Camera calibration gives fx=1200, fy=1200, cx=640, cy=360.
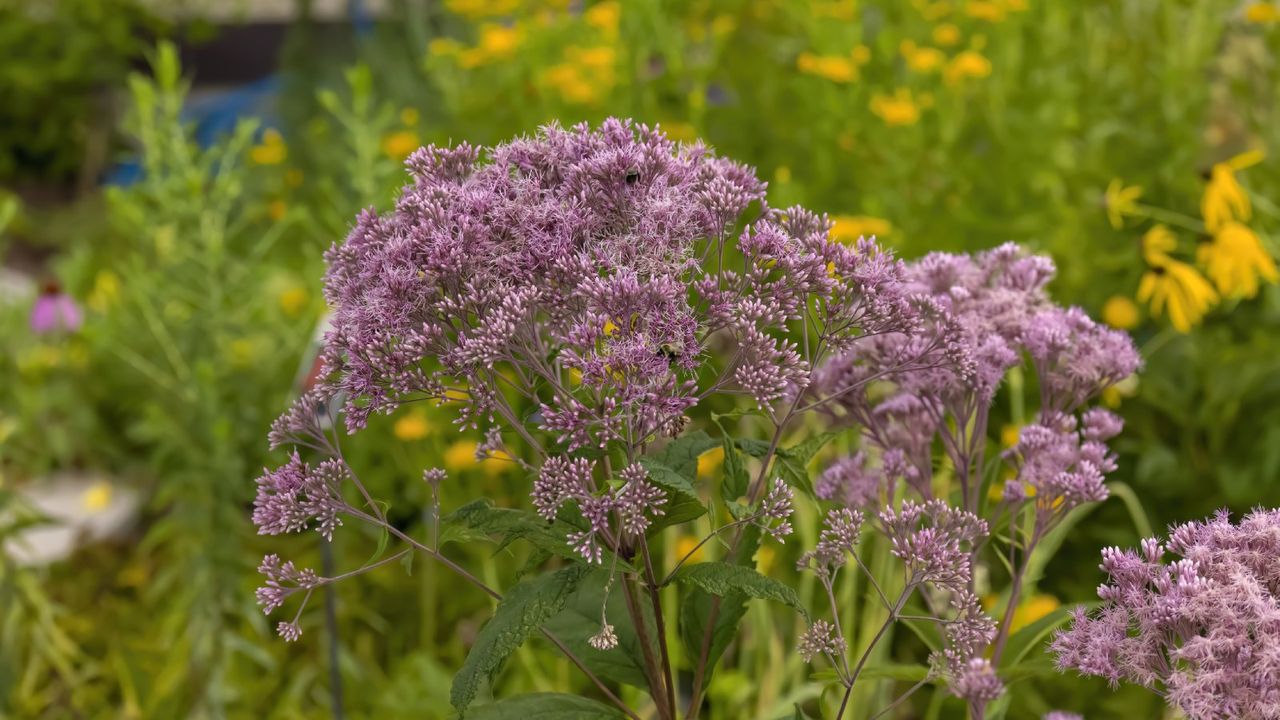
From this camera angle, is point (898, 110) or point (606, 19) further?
point (606, 19)

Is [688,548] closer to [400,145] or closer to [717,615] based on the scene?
[717,615]

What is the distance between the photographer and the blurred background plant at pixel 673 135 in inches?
117

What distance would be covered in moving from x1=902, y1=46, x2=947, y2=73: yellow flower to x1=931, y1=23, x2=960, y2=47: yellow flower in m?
0.09

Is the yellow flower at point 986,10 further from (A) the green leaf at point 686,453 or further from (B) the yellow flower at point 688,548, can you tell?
(A) the green leaf at point 686,453

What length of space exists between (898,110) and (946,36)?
679 mm

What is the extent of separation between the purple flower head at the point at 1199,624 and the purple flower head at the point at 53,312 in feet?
12.7

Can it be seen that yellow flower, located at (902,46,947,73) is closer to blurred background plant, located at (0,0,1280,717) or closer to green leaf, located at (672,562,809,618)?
blurred background plant, located at (0,0,1280,717)

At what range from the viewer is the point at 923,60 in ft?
12.9

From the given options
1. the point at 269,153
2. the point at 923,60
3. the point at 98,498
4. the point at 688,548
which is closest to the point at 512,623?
the point at 688,548

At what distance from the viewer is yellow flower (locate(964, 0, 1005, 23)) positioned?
4.21 m

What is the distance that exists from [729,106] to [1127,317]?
162cm

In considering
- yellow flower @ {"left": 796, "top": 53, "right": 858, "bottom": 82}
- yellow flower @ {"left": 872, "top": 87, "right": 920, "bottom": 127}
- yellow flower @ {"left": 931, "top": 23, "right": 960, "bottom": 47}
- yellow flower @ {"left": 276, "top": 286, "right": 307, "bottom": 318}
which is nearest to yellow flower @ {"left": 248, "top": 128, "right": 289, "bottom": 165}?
yellow flower @ {"left": 276, "top": 286, "right": 307, "bottom": 318}

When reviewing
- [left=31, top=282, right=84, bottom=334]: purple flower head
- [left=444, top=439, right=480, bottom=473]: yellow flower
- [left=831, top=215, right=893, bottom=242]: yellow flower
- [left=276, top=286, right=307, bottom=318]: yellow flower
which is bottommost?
[left=444, top=439, right=480, bottom=473]: yellow flower

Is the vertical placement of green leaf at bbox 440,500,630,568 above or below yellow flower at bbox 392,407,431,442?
below
